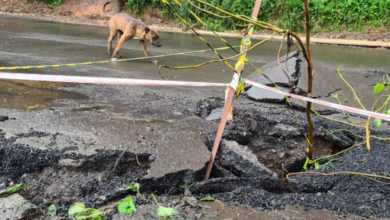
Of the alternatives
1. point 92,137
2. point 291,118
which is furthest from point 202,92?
point 92,137

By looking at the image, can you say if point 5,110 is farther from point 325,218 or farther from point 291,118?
point 325,218

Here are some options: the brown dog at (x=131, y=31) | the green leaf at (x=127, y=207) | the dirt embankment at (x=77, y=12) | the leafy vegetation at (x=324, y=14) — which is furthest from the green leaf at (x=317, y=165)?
the dirt embankment at (x=77, y=12)

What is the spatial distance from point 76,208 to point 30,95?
2.86 meters

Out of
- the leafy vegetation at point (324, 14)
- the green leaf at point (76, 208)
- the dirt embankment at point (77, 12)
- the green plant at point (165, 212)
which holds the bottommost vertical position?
the dirt embankment at point (77, 12)

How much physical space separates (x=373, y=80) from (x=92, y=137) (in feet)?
15.8

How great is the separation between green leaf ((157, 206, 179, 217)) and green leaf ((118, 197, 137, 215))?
149mm

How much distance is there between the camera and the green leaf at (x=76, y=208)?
2.24 metres

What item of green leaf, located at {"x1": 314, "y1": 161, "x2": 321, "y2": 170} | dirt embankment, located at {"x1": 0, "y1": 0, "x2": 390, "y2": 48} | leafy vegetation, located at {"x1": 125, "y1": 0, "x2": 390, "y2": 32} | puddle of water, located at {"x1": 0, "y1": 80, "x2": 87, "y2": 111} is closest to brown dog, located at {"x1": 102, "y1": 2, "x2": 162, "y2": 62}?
puddle of water, located at {"x1": 0, "y1": 80, "x2": 87, "y2": 111}

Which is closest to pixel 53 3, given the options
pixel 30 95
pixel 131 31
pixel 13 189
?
pixel 131 31

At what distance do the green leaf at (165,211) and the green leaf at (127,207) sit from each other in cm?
15

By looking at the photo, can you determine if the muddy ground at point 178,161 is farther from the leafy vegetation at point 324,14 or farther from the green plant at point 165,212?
the leafy vegetation at point 324,14

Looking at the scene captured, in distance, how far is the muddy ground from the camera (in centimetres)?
234

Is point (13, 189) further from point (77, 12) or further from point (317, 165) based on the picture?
point (77, 12)

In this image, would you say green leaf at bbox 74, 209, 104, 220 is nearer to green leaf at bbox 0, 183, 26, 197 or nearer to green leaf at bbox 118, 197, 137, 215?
green leaf at bbox 118, 197, 137, 215
